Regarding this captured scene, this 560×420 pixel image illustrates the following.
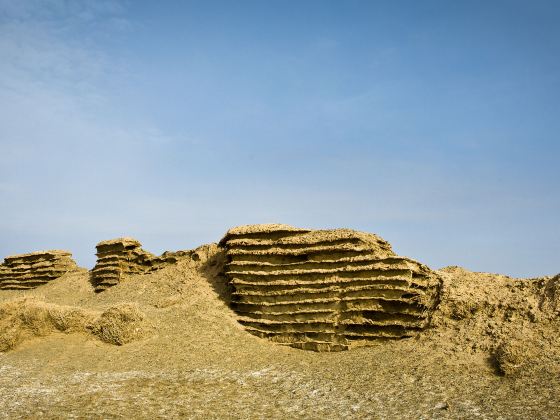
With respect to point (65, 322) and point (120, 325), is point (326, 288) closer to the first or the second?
point (120, 325)

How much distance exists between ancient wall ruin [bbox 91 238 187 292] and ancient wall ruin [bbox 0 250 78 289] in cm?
537

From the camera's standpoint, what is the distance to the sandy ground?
10398 mm

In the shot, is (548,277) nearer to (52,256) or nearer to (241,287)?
(241,287)

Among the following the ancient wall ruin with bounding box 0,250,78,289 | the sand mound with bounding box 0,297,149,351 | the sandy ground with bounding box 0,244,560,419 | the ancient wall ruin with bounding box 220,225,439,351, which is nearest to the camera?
the sandy ground with bounding box 0,244,560,419

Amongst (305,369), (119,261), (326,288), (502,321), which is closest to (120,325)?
(305,369)

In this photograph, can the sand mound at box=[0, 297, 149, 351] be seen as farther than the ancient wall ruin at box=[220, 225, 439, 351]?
Yes

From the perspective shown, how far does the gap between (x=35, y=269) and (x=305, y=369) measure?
23993 mm

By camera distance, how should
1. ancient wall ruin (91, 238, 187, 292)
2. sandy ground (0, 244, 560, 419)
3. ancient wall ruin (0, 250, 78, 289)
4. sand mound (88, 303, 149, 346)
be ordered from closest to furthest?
sandy ground (0, 244, 560, 419) → sand mound (88, 303, 149, 346) → ancient wall ruin (91, 238, 187, 292) → ancient wall ruin (0, 250, 78, 289)

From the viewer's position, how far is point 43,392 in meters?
11.7

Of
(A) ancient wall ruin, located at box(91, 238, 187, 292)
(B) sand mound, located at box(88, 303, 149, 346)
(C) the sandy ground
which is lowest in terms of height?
(C) the sandy ground

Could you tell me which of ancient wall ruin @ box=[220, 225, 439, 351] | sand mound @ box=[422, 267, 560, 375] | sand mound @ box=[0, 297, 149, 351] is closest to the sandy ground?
sand mound @ box=[422, 267, 560, 375]

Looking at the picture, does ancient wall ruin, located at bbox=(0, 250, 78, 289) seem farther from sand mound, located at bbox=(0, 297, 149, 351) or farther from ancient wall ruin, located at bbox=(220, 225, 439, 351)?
ancient wall ruin, located at bbox=(220, 225, 439, 351)

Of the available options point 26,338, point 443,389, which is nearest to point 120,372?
point 26,338

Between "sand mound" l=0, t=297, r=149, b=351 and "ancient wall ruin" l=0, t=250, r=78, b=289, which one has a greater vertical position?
"ancient wall ruin" l=0, t=250, r=78, b=289
